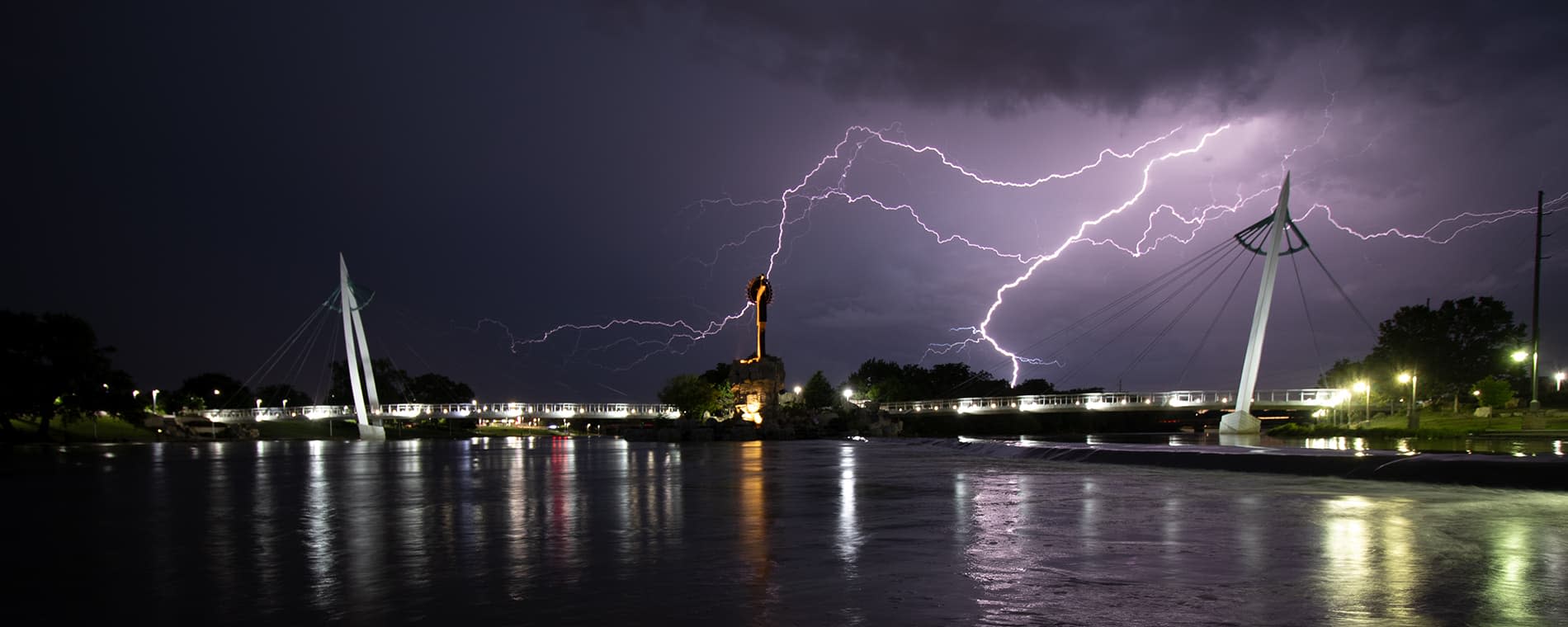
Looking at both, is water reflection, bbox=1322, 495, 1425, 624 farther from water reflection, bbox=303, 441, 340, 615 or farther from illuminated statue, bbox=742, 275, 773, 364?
illuminated statue, bbox=742, 275, 773, 364

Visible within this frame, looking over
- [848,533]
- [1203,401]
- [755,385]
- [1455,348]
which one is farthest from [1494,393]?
[755,385]

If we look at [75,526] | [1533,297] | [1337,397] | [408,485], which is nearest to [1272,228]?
[1533,297]

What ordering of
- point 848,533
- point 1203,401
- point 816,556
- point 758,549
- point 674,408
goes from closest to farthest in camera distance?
point 816,556
point 758,549
point 848,533
point 1203,401
point 674,408

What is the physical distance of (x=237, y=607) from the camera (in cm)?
920

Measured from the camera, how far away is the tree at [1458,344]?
9406 centimetres

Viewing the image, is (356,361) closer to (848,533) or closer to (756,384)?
(756,384)

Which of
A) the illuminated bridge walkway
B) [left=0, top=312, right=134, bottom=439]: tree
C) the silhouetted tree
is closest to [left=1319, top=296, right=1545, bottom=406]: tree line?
the illuminated bridge walkway

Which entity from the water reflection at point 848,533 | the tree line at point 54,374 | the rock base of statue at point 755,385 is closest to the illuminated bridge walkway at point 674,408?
the rock base of statue at point 755,385

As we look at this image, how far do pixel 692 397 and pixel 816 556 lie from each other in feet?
473

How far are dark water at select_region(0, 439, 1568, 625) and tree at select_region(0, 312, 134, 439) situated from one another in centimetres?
7686

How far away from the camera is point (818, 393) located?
181 metres

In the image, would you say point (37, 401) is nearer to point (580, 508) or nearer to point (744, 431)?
point (744, 431)

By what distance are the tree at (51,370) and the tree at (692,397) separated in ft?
266

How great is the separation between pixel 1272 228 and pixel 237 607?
3578 inches
